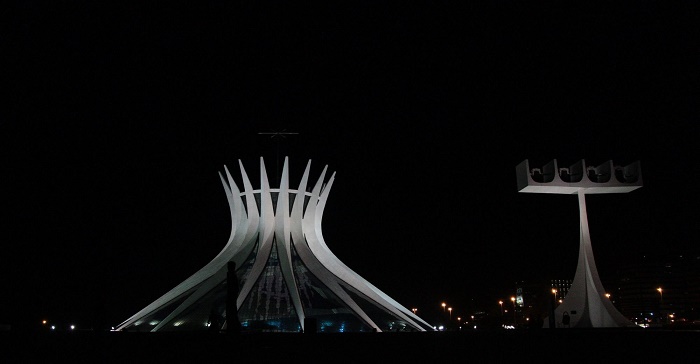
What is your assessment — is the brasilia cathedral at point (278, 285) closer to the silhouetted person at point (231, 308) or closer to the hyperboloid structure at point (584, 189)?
the hyperboloid structure at point (584, 189)

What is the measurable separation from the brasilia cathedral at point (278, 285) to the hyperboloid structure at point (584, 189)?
4.90 m

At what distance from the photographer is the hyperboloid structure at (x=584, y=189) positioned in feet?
65.1

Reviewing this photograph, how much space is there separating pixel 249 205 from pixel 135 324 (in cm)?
539

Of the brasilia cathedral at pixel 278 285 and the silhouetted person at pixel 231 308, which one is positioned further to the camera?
the brasilia cathedral at pixel 278 285

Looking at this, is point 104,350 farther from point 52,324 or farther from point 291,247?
point 52,324

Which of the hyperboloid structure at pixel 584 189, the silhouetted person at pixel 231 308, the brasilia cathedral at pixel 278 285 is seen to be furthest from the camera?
the hyperboloid structure at pixel 584 189

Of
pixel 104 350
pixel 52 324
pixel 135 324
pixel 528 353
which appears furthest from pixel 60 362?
pixel 52 324

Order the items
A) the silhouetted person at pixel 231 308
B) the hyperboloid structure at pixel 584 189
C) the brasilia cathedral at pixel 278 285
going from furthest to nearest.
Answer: the hyperboloid structure at pixel 584 189
the brasilia cathedral at pixel 278 285
the silhouetted person at pixel 231 308

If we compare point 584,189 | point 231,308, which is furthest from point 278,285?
point 584,189

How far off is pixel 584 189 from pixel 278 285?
408 inches

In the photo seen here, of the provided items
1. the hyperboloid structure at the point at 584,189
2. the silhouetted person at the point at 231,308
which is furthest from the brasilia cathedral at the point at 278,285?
the silhouetted person at the point at 231,308

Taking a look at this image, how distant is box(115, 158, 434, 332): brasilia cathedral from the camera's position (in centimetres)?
1748

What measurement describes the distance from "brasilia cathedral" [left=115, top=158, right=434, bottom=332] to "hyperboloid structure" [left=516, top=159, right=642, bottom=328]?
4.90 metres

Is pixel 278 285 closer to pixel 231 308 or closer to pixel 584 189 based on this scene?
pixel 231 308
